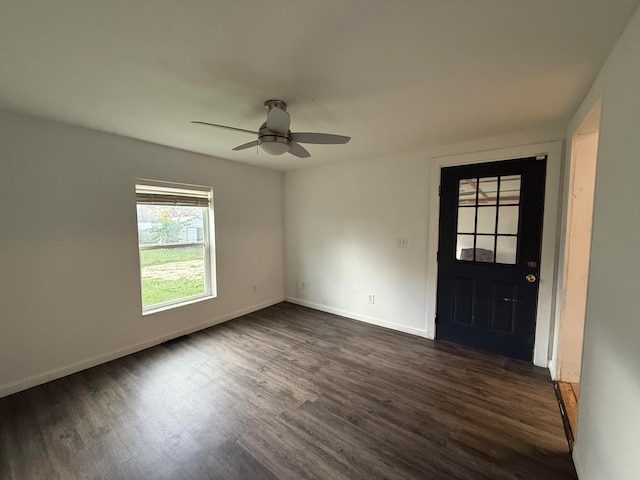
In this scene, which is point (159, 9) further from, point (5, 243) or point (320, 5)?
point (5, 243)

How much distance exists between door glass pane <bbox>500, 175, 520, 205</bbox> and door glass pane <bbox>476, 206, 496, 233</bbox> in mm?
132

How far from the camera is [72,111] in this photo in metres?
2.04

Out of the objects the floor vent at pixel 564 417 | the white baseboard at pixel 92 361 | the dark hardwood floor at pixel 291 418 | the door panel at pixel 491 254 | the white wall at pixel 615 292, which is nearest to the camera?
the white wall at pixel 615 292

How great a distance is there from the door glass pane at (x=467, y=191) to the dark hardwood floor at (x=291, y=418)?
1641mm

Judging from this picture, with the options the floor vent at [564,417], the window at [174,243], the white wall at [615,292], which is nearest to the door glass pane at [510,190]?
the white wall at [615,292]

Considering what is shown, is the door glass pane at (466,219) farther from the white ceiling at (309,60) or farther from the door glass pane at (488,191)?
the white ceiling at (309,60)

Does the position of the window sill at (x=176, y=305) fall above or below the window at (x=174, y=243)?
below

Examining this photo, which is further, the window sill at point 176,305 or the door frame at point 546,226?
the window sill at point 176,305

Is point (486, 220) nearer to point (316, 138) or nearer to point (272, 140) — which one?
point (316, 138)

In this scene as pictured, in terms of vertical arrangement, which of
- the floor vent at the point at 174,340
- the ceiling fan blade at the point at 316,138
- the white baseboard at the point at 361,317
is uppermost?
the ceiling fan blade at the point at 316,138

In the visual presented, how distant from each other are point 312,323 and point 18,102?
137 inches

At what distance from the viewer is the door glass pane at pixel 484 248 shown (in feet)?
8.84

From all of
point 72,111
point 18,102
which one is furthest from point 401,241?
point 18,102

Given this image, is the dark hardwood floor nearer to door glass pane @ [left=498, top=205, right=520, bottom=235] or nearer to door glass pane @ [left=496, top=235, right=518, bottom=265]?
door glass pane @ [left=496, top=235, right=518, bottom=265]
